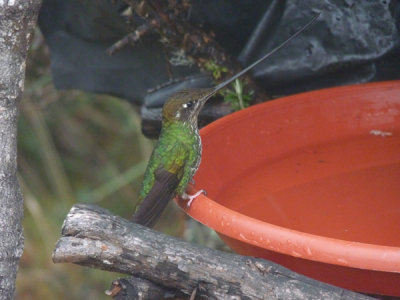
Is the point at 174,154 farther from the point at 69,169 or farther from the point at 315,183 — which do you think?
the point at 69,169

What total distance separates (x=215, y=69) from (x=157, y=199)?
2.01 ft

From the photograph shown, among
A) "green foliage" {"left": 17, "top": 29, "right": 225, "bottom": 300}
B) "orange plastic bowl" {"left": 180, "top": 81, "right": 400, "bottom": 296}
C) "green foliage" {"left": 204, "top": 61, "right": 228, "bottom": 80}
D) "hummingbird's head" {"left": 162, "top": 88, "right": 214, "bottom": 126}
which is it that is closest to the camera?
"orange plastic bowl" {"left": 180, "top": 81, "right": 400, "bottom": 296}

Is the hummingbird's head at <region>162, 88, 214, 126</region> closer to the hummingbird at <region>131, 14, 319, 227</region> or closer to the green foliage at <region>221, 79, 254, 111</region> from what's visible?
the hummingbird at <region>131, 14, 319, 227</region>

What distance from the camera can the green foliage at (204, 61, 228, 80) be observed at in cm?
288

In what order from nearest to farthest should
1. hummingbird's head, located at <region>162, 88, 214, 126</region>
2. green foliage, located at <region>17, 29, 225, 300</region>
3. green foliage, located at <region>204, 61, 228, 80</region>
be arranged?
hummingbird's head, located at <region>162, 88, 214, 126</region>
green foliage, located at <region>204, 61, 228, 80</region>
green foliage, located at <region>17, 29, 225, 300</region>

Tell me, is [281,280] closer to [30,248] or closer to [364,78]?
[364,78]

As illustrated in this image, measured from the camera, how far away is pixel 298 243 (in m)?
1.76

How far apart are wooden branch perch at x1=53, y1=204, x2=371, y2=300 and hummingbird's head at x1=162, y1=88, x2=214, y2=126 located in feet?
2.93

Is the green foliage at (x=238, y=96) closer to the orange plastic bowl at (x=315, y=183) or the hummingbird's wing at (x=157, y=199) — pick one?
the orange plastic bowl at (x=315, y=183)

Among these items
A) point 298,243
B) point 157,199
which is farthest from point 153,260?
point 157,199

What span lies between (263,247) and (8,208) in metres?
0.67

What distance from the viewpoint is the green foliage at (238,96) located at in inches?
117

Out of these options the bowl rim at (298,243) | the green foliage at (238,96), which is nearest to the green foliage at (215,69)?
the green foliage at (238,96)


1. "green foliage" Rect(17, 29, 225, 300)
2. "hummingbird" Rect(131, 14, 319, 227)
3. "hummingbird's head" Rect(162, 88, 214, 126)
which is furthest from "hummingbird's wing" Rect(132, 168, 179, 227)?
"green foliage" Rect(17, 29, 225, 300)
